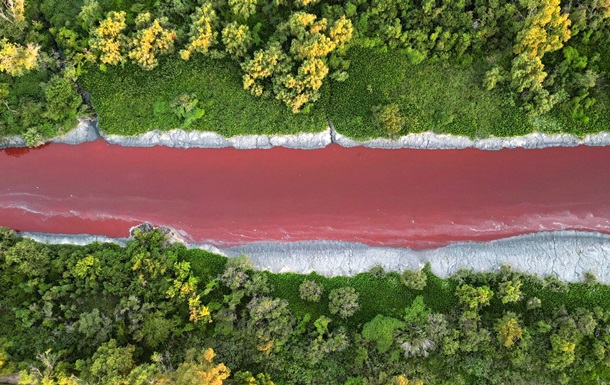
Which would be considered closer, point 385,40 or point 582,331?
point 582,331

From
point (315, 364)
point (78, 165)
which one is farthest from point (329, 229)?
point (78, 165)

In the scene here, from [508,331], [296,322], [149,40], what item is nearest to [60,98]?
[149,40]

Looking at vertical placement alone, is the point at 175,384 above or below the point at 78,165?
below

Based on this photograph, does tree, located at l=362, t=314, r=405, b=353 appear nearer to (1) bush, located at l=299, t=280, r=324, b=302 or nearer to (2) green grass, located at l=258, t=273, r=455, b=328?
(2) green grass, located at l=258, t=273, r=455, b=328

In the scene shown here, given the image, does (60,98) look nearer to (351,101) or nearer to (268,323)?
(351,101)

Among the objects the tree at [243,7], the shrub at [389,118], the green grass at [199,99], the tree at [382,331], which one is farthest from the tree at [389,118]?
the tree at [382,331]

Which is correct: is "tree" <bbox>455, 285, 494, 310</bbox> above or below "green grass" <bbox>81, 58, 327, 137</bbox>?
below

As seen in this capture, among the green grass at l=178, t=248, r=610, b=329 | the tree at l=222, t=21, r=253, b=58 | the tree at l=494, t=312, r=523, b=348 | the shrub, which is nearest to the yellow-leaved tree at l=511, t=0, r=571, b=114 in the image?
the shrub

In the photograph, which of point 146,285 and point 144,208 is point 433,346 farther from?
point 144,208
